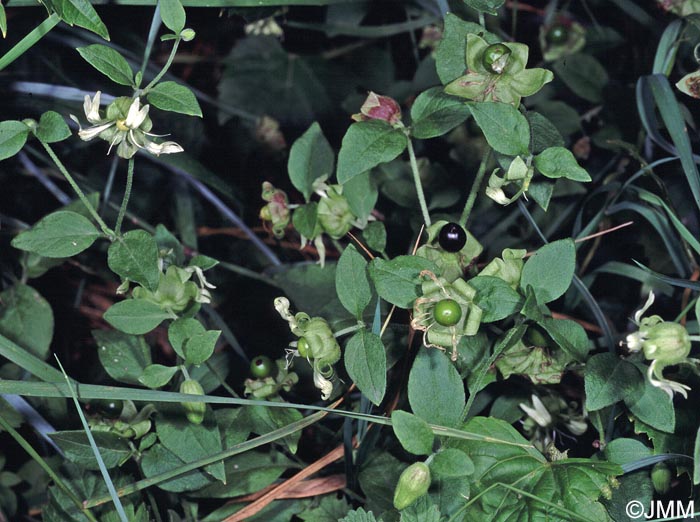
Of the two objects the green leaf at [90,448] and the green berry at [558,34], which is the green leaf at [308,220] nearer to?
the green leaf at [90,448]

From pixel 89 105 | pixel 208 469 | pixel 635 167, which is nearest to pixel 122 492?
pixel 208 469

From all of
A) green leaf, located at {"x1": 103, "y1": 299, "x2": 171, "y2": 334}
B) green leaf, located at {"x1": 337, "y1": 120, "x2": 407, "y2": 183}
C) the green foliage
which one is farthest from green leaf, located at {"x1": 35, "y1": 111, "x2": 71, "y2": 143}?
green leaf, located at {"x1": 337, "y1": 120, "x2": 407, "y2": 183}

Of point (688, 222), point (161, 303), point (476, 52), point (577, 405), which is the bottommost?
point (577, 405)

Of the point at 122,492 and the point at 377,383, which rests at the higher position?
the point at 377,383

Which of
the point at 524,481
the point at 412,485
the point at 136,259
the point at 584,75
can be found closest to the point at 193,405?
the point at 136,259

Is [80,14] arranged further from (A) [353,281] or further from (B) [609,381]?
(B) [609,381]

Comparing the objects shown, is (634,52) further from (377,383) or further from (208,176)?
(377,383)

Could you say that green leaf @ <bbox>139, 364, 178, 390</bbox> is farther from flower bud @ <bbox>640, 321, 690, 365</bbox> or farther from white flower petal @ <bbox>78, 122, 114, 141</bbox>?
flower bud @ <bbox>640, 321, 690, 365</bbox>
